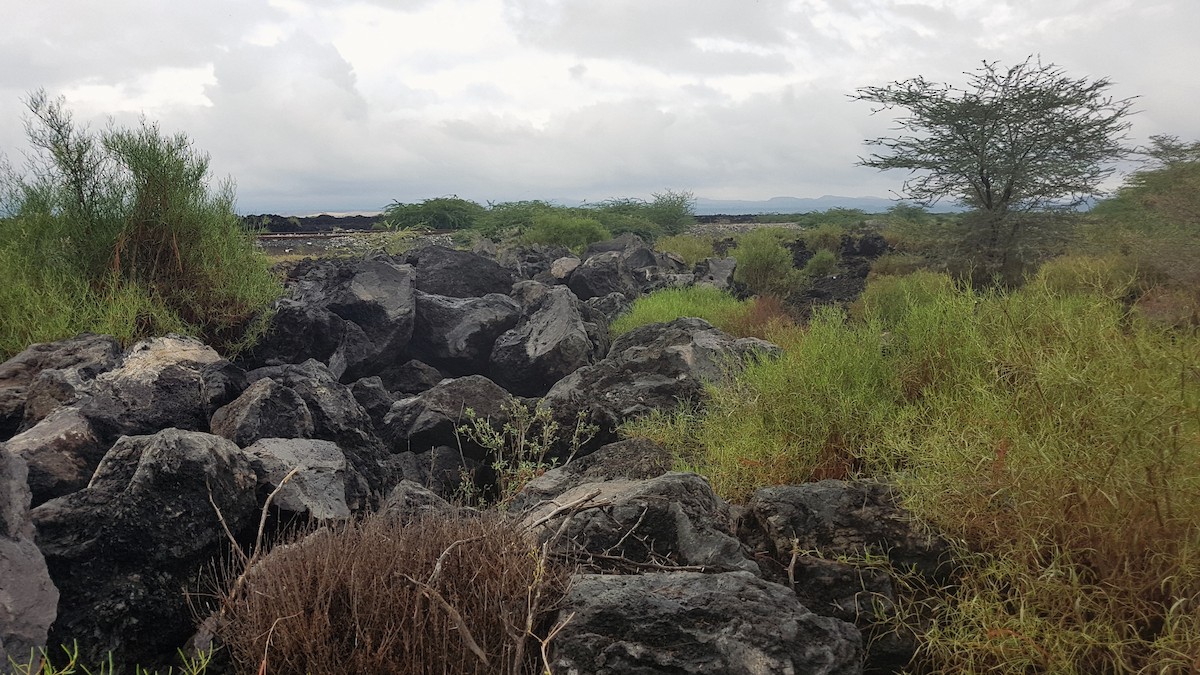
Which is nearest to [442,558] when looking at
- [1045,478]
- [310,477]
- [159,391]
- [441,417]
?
[310,477]

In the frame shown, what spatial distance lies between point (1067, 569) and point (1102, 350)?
4.13 feet

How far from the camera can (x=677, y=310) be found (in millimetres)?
10930

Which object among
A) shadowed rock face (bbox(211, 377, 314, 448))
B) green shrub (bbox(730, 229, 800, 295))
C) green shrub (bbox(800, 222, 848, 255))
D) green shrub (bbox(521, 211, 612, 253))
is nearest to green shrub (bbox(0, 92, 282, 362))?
shadowed rock face (bbox(211, 377, 314, 448))

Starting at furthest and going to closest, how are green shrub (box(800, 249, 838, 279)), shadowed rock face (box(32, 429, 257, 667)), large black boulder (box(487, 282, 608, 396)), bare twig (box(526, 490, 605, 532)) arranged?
green shrub (box(800, 249, 838, 279)) → large black boulder (box(487, 282, 608, 396)) → bare twig (box(526, 490, 605, 532)) → shadowed rock face (box(32, 429, 257, 667))

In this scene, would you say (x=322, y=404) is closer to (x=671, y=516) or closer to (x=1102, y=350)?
(x=671, y=516)

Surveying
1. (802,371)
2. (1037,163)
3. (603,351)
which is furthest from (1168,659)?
(1037,163)

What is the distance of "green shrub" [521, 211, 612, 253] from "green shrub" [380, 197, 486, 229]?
6.14 metres

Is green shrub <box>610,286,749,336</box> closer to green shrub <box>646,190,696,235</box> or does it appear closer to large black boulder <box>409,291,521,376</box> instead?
large black boulder <box>409,291,521,376</box>

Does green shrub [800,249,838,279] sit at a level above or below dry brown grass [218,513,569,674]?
above

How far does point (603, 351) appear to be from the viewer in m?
9.84

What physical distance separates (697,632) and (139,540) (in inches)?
98.9

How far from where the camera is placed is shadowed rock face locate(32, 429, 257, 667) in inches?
128

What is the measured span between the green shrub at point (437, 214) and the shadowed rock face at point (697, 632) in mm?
25565

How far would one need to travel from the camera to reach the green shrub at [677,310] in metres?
10.7
